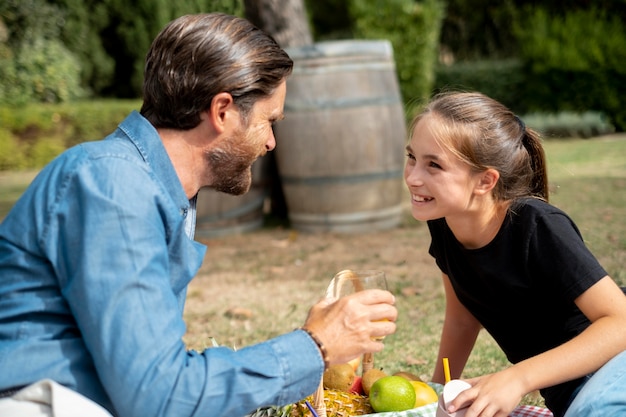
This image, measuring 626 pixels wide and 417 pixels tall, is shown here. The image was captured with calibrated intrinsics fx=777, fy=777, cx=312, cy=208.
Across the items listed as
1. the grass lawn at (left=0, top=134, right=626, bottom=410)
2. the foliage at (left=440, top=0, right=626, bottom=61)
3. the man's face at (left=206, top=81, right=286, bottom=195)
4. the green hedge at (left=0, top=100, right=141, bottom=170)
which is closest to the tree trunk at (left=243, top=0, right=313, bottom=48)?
the grass lawn at (left=0, top=134, right=626, bottom=410)

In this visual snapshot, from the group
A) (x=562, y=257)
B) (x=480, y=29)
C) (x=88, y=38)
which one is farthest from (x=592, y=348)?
(x=480, y=29)

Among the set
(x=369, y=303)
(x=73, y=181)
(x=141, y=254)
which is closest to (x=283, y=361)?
(x=369, y=303)

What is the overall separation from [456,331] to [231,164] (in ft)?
4.36

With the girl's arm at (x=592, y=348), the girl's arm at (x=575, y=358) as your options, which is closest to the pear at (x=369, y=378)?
the girl's arm at (x=575, y=358)

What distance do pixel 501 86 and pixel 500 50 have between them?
4211mm

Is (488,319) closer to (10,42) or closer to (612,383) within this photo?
(612,383)

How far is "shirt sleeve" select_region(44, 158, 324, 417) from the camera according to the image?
1494 mm

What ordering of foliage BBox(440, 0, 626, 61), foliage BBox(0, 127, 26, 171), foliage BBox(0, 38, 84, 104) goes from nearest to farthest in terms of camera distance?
foliage BBox(0, 127, 26, 171), foliage BBox(0, 38, 84, 104), foliage BBox(440, 0, 626, 61)

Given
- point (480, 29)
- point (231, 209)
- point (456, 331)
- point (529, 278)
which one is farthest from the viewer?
point (480, 29)

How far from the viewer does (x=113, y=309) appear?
149 cm

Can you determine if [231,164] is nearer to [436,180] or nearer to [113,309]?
[113,309]

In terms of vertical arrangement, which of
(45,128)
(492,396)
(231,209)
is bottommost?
(45,128)

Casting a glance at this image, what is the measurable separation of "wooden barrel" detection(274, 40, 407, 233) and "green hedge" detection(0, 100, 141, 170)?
23.3 feet

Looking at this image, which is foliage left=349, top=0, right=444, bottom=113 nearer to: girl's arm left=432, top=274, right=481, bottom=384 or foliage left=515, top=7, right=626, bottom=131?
foliage left=515, top=7, right=626, bottom=131
